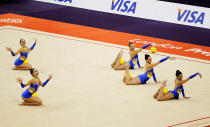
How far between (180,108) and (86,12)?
38.1 feet

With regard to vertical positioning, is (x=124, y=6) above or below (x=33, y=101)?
above

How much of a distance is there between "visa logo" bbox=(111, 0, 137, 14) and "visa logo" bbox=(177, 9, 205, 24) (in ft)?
7.00

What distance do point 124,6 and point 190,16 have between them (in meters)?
3.12

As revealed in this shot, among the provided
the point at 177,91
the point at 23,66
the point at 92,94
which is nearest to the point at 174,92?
the point at 177,91

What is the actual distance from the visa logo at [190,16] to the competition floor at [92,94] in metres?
4.34

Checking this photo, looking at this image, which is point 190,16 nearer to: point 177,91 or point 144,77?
point 144,77

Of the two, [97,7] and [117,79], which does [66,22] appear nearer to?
[97,7]

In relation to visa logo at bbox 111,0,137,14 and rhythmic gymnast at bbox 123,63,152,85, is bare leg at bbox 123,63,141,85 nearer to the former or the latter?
rhythmic gymnast at bbox 123,63,152,85

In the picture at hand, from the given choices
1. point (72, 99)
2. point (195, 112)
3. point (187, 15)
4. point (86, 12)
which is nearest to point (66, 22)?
point (86, 12)

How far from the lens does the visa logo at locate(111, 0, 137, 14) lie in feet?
67.1

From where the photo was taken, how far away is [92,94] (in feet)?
37.8

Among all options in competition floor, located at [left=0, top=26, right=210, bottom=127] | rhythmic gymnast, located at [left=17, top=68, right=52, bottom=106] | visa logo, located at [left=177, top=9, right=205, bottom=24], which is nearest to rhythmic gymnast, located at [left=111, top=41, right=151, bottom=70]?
competition floor, located at [left=0, top=26, right=210, bottom=127]

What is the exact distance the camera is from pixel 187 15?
19234 mm

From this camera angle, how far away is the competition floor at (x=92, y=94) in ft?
32.8
